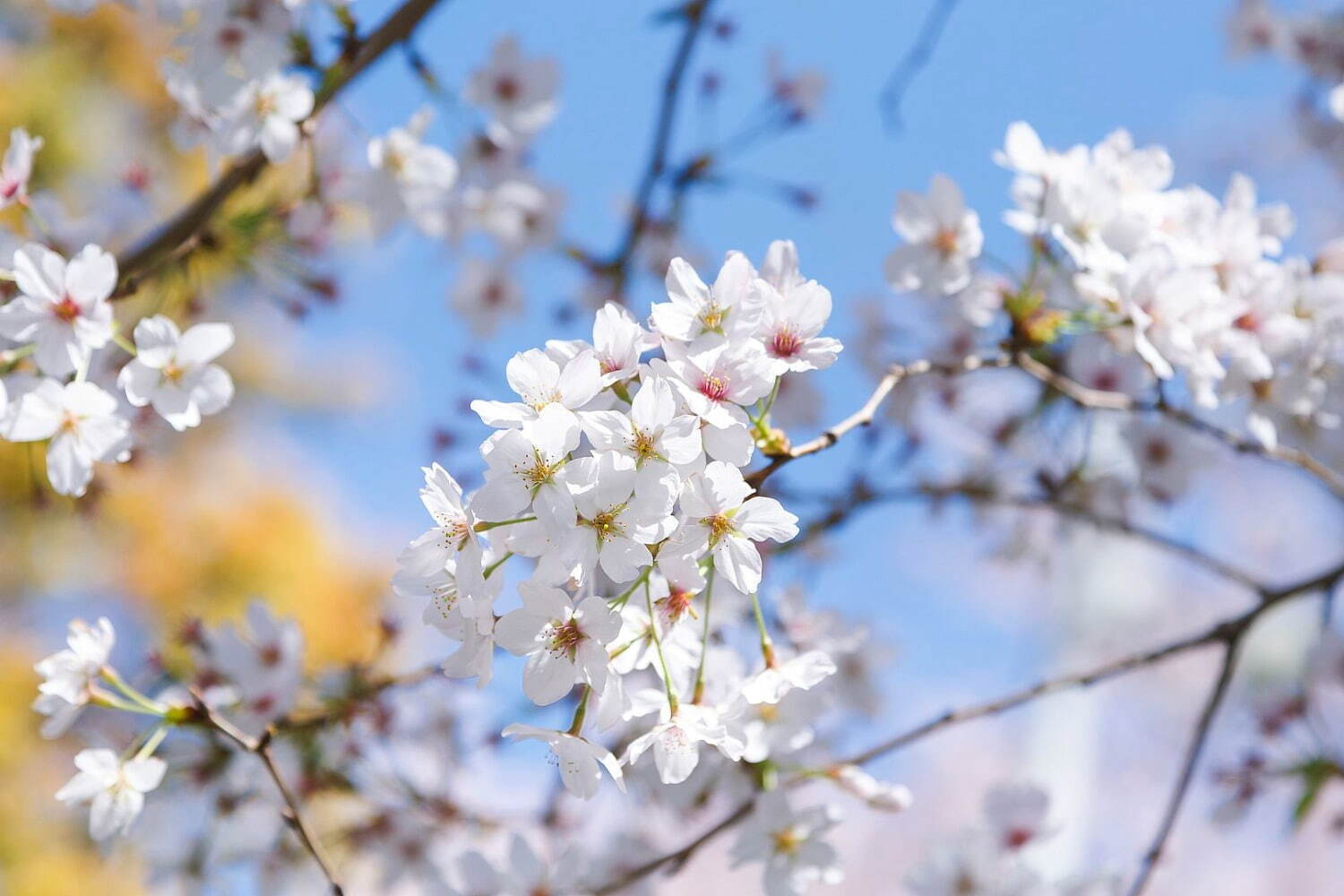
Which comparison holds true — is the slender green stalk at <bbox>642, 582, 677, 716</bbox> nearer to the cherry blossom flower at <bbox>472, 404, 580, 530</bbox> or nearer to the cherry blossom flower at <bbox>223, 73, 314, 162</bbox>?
the cherry blossom flower at <bbox>472, 404, 580, 530</bbox>

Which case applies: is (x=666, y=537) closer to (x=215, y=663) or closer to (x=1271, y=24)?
(x=215, y=663)

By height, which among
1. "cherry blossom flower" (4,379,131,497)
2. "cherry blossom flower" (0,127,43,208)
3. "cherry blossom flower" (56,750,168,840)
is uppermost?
"cherry blossom flower" (0,127,43,208)

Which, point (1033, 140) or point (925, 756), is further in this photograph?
point (925, 756)

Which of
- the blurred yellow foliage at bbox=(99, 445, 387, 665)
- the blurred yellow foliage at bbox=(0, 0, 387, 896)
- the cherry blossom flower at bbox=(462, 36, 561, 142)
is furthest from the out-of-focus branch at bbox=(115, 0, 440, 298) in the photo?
the blurred yellow foliage at bbox=(99, 445, 387, 665)

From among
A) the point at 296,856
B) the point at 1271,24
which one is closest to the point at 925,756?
the point at 1271,24

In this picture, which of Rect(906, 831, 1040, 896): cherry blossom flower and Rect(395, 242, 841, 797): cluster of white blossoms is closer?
Rect(395, 242, 841, 797): cluster of white blossoms

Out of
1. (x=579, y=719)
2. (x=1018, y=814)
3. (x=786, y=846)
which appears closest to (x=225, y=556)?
(x=1018, y=814)

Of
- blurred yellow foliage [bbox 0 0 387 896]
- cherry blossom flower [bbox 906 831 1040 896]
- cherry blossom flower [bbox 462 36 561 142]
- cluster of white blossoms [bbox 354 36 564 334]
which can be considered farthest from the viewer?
blurred yellow foliage [bbox 0 0 387 896]

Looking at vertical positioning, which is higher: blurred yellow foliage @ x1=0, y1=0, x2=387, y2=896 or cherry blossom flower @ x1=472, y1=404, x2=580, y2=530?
cherry blossom flower @ x1=472, y1=404, x2=580, y2=530
